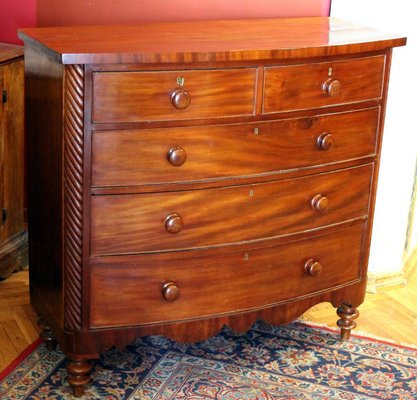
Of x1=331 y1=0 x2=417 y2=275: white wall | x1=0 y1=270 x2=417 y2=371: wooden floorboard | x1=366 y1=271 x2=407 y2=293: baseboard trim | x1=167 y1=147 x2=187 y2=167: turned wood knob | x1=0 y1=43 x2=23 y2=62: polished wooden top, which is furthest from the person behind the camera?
x1=366 y1=271 x2=407 y2=293: baseboard trim

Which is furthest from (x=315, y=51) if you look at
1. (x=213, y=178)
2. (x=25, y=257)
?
(x=25, y=257)

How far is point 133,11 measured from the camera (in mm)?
3342

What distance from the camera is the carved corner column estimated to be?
2.49 metres

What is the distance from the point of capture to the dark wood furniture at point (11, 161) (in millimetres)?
3382

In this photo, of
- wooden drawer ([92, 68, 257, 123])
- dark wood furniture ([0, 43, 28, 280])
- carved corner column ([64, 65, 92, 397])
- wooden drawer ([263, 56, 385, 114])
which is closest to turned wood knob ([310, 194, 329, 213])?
wooden drawer ([263, 56, 385, 114])

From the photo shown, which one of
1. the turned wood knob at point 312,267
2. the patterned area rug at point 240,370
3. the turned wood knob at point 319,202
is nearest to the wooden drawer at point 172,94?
the turned wood knob at point 319,202

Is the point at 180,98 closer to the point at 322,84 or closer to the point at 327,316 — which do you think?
the point at 322,84

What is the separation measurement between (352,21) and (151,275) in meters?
1.36

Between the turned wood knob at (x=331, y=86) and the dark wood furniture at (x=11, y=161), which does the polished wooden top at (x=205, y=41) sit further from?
the dark wood furniture at (x=11, y=161)

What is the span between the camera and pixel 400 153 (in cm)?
365

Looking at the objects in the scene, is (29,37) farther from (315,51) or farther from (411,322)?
(411,322)

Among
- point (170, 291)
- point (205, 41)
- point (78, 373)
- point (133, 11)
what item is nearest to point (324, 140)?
point (205, 41)

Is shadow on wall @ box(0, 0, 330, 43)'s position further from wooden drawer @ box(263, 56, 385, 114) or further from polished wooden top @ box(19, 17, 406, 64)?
wooden drawer @ box(263, 56, 385, 114)

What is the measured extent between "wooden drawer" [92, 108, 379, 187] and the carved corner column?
6 cm
